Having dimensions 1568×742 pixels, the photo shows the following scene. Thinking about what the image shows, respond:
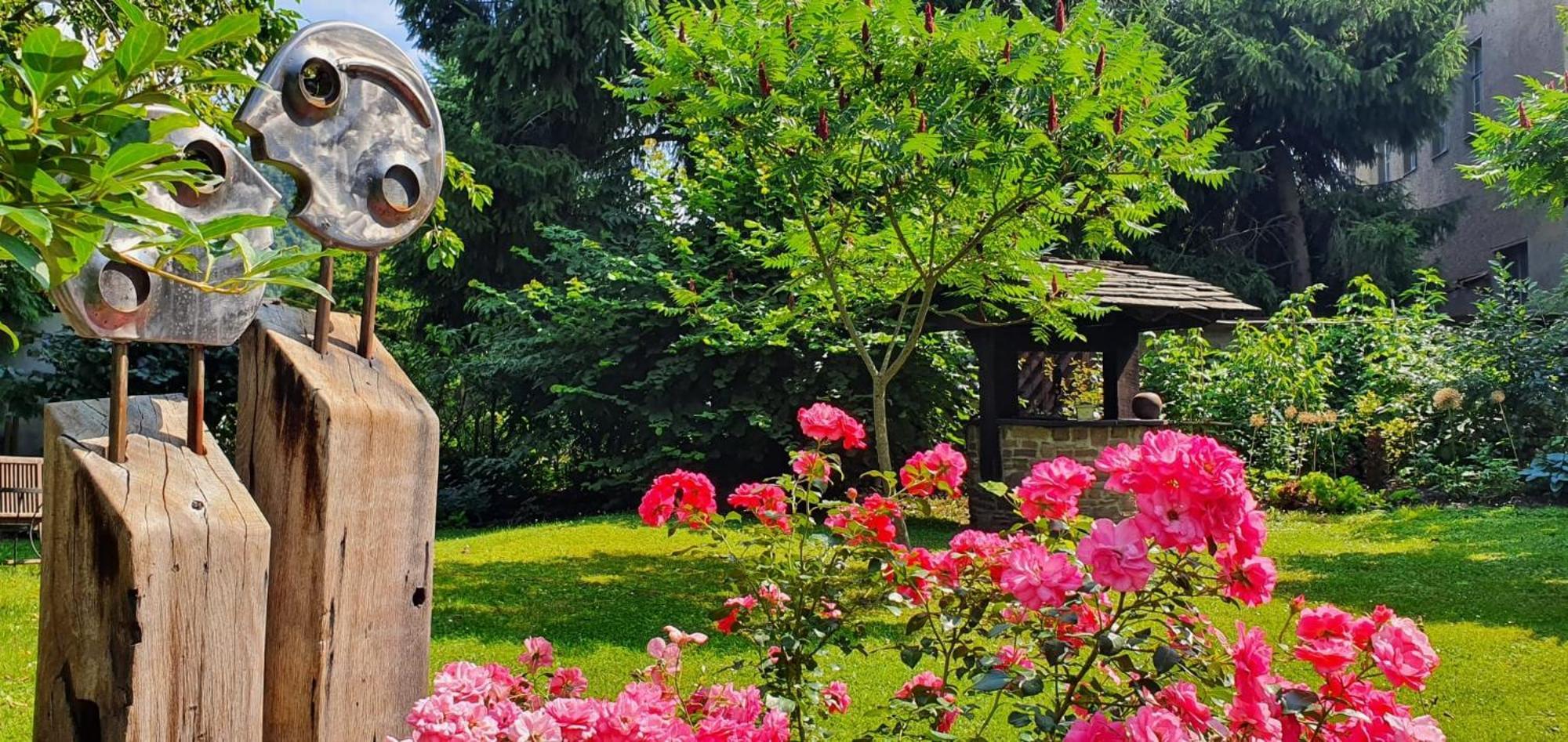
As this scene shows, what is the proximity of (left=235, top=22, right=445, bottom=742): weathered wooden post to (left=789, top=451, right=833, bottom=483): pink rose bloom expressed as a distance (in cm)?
115

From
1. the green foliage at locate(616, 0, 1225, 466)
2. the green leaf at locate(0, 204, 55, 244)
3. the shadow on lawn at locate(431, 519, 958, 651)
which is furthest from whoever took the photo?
the green foliage at locate(616, 0, 1225, 466)

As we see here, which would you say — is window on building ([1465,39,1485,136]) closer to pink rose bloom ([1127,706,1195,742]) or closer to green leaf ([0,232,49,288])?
pink rose bloom ([1127,706,1195,742])

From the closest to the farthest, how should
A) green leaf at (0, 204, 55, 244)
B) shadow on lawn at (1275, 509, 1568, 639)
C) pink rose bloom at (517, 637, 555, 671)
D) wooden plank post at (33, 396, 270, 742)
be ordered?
green leaf at (0, 204, 55, 244) < wooden plank post at (33, 396, 270, 742) < pink rose bloom at (517, 637, 555, 671) < shadow on lawn at (1275, 509, 1568, 639)

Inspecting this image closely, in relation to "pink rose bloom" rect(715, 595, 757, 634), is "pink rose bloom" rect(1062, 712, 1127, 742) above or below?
above

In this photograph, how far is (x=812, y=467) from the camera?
2791mm

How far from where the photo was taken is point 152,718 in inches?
Result: 58.1

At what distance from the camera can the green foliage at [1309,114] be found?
1641cm

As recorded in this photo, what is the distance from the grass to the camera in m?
4.24

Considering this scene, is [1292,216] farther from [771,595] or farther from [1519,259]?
[771,595]

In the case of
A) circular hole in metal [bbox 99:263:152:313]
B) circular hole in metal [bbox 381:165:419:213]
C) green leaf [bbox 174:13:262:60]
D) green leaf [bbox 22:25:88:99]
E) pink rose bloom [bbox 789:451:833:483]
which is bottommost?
pink rose bloom [bbox 789:451:833:483]

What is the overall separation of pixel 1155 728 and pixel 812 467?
1.50 m

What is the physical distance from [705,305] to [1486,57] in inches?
648

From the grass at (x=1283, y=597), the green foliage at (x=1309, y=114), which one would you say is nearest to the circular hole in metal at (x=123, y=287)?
the grass at (x=1283, y=597)

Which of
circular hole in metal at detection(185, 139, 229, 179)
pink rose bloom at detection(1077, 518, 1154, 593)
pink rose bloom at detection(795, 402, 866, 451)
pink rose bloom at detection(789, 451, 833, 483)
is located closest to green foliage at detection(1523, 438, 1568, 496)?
pink rose bloom at detection(795, 402, 866, 451)
